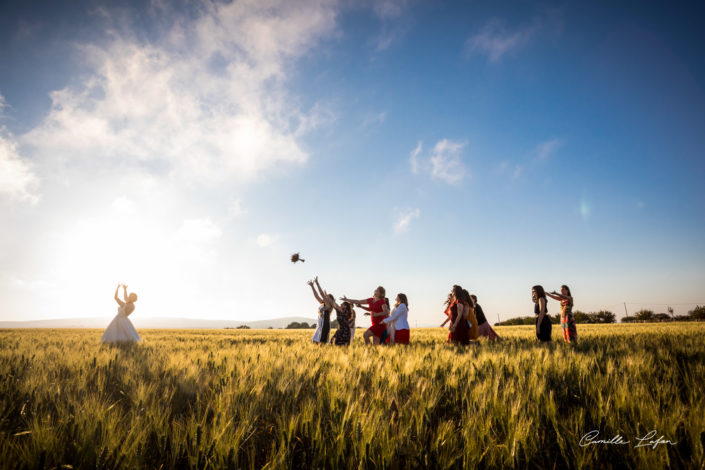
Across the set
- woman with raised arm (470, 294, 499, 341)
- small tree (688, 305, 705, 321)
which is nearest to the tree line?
small tree (688, 305, 705, 321)

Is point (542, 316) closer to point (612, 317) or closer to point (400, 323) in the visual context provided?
point (400, 323)

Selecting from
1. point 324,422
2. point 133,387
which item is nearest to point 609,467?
point 324,422

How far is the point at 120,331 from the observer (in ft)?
37.3

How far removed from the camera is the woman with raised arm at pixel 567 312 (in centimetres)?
1080

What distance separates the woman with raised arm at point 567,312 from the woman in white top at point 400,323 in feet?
16.4

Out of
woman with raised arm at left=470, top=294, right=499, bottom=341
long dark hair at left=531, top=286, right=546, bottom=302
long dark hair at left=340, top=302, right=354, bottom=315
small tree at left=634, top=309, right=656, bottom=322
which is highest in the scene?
long dark hair at left=531, top=286, right=546, bottom=302

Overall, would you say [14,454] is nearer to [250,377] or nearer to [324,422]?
[324,422]

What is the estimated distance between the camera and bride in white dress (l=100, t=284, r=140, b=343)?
1116cm

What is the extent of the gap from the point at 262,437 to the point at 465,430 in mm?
1505

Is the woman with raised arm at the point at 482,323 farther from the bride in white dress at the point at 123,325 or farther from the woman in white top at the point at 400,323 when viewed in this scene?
the bride in white dress at the point at 123,325

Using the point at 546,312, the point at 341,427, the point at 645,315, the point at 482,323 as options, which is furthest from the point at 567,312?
the point at 645,315

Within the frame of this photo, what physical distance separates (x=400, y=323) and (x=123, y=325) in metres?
10.5

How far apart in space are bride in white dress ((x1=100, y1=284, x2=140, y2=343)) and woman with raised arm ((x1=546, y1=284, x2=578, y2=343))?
50.5 feet

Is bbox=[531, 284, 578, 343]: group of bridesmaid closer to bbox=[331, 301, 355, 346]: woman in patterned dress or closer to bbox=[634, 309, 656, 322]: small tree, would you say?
bbox=[331, 301, 355, 346]: woman in patterned dress
